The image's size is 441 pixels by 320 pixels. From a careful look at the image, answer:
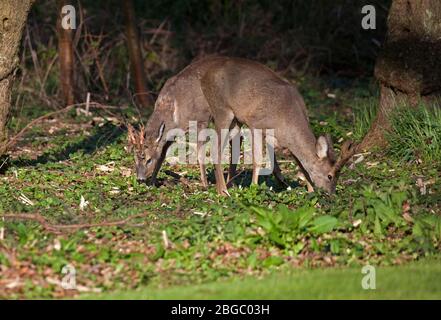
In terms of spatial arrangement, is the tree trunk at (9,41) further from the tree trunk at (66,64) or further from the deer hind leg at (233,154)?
the tree trunk at (66,64)

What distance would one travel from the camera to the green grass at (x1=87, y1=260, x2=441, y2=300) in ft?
25.7

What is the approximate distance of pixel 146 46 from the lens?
19859 millimetres

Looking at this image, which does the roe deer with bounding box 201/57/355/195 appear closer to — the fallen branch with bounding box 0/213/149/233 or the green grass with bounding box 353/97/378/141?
the green grass with bounding box 353/97/378/141

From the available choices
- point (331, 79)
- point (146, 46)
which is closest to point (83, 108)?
point (146, 46)

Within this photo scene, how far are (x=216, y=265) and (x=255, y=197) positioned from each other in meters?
2.29

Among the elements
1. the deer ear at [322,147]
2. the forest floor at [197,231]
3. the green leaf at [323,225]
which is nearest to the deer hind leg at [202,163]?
the forest floor at [197,231]

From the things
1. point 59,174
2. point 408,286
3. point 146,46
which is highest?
point 146,46

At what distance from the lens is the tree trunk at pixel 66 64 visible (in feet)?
53.9

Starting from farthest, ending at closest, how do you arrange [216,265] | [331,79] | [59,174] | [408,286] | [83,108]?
[331,79]
[83,108]
[59,174]
[216,265]
[408,286]

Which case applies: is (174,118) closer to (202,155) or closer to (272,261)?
(202,155)

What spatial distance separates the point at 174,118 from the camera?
12719mm

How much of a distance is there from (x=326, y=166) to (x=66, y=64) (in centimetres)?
663

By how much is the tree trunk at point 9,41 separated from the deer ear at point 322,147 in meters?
3.92

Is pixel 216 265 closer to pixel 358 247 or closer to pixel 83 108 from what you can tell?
pixel 358 247
